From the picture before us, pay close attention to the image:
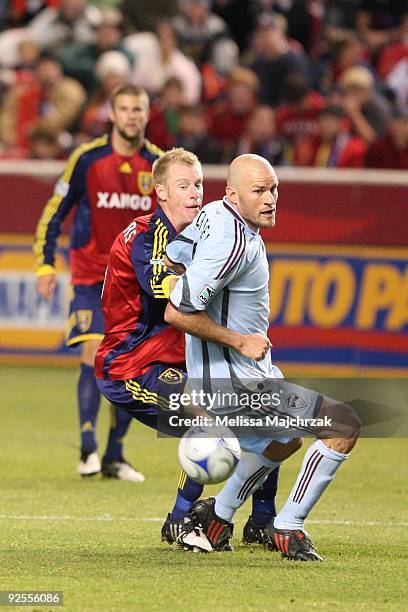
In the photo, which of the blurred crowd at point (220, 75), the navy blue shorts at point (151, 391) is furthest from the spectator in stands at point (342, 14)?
the navy blue shorts at point (151, 391)

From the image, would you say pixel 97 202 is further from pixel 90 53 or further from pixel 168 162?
pixel 90 53

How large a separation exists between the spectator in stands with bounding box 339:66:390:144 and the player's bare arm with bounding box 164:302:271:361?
9648 mm

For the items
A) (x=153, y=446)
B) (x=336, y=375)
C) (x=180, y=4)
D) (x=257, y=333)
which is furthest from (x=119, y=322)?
(x=180, y=4)

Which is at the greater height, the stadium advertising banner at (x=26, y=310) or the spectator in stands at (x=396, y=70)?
the spectator in stands at (x=396, y=70)

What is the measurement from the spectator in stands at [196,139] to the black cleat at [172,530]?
880 centimetres

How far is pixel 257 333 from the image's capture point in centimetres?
635

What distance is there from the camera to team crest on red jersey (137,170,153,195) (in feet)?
30.9

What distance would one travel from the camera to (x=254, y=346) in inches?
243

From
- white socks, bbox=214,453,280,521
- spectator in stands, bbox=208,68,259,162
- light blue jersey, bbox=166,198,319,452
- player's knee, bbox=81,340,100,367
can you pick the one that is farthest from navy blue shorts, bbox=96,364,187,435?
spectator in stands, bbox=208,68,259,162

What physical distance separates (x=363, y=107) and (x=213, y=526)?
32.9ft

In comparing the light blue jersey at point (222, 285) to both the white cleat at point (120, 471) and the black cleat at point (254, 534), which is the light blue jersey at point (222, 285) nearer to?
the black cleat at point (254, 534)

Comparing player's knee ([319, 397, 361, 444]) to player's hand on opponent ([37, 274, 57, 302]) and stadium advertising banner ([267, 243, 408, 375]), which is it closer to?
player's hand on opponent ([37, 274, 57, 302])

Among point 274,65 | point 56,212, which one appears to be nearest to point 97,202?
point 56,212

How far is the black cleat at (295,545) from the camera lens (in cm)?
650
